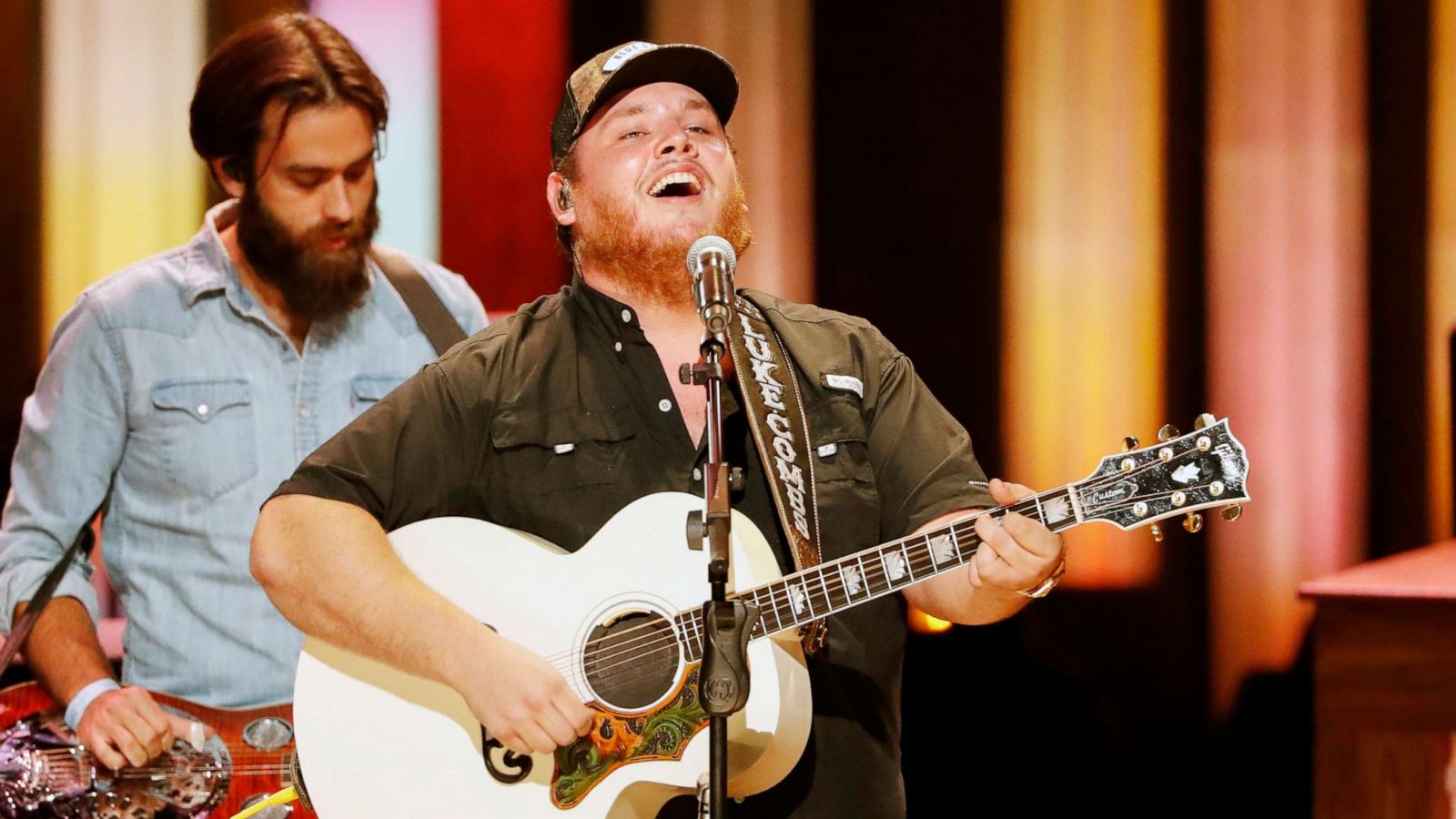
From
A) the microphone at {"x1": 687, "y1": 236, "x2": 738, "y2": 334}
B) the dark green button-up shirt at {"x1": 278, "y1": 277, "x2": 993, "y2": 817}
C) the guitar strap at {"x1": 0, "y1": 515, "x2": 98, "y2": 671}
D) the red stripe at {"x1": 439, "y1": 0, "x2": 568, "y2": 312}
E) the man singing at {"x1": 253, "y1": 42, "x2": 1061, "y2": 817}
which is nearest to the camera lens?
the microphone at {"x1": 687, "y1": 236, "x2": 738, "y2": 334}

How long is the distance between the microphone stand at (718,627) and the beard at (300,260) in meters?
1.76

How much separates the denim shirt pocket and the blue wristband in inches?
33.5

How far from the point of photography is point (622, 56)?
284 cm

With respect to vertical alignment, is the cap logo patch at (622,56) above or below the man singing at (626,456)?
above

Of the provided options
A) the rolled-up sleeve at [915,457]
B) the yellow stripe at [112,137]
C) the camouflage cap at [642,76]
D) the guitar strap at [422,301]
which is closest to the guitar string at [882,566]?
the rolled-up sleeve at [915,457]

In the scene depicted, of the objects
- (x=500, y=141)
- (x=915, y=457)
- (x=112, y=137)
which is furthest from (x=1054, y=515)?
(x=112, y=137)

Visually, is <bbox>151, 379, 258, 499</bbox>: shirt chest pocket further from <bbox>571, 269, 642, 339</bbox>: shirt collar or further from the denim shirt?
<bbox>571, 269, 642, 339</bbox>: shirt collar

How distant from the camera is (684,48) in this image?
2811 mm

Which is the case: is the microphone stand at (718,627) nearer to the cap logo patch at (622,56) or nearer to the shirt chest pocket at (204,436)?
the cap logo patch at (622,56)

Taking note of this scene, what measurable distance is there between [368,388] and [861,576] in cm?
169

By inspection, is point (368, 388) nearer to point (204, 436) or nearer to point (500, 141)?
point (204, 436)

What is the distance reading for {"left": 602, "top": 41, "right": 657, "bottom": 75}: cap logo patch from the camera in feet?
9.25

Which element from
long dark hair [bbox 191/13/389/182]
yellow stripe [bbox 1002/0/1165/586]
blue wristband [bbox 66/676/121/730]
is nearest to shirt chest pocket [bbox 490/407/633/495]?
blue wristband [bbox 66/676/121/730]

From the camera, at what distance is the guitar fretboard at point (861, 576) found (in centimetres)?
235
